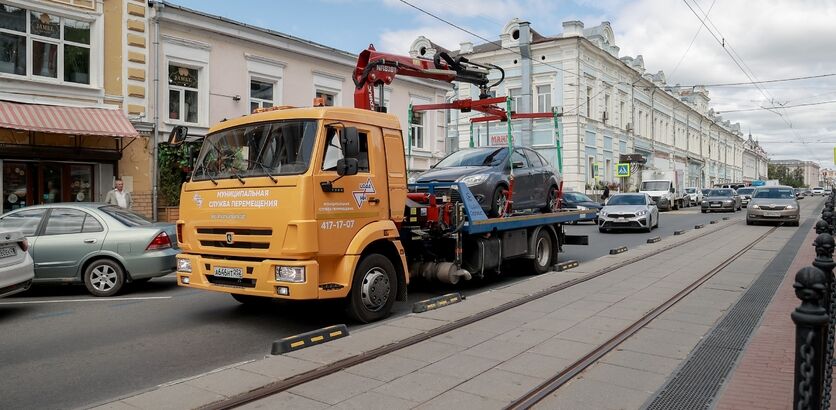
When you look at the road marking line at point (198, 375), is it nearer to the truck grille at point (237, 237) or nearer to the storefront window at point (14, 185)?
the truck grille at point (237, 237)

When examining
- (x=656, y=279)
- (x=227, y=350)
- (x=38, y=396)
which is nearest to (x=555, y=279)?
(x=656, y=279)

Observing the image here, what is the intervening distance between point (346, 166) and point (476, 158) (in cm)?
463

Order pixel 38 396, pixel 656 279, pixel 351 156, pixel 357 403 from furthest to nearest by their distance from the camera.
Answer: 1. pixel 656 279
2. pixel 351 156
3. pixel 38 396
4. pixel 357 403

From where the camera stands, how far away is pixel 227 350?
6086 mm

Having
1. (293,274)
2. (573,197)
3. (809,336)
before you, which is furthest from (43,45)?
(573,197)

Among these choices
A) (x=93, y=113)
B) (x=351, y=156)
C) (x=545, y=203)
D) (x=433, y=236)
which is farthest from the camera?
(x=93, y=113)

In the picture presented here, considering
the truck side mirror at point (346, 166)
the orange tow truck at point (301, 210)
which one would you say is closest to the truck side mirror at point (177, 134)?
the orange tow truck at point (301, 210)

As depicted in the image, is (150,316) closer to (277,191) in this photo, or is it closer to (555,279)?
(277,191)

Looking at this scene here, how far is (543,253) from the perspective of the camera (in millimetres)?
11828

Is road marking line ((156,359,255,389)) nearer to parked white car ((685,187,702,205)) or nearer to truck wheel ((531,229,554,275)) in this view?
truck wheel ((531,229,554,275))

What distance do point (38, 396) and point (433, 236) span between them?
536 cm

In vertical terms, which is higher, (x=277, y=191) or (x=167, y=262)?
(x=277, y=191)

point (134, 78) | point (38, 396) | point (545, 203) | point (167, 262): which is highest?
point (134, 78)

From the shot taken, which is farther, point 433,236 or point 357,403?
point 433,236
